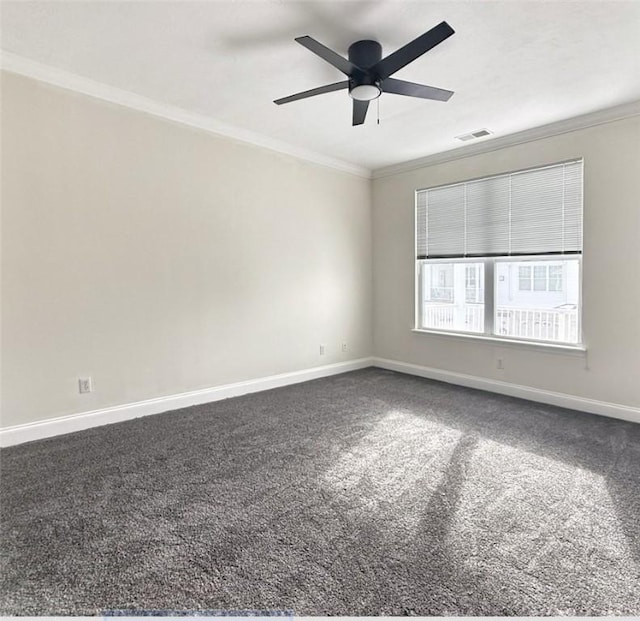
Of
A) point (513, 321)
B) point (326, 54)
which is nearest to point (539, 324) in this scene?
point (513, 321)

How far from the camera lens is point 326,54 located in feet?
7.20

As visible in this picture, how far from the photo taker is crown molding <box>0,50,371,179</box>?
9.09 feet

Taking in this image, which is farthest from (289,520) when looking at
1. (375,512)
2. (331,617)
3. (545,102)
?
(545,102)

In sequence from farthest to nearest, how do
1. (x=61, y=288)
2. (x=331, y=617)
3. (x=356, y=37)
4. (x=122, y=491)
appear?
(x=61, y=288), (x=356, y=37), (x=122, y=491), (x=331, y=617)

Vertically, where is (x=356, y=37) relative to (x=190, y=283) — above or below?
above

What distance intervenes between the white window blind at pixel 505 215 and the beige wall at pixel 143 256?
1306mm

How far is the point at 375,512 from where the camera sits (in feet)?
6.64

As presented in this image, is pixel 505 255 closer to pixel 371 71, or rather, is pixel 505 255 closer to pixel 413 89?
pixel 413 89

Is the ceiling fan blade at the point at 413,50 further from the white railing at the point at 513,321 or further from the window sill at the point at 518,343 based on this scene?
the window sill at the point at 518,343

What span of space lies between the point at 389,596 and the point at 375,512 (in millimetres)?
556

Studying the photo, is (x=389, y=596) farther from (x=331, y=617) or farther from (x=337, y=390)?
(x=337, y=390)

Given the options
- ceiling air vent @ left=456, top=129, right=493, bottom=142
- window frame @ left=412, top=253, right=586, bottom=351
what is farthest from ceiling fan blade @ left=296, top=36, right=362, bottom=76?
window frame @ left=412, top=253, right=586, bottom=351

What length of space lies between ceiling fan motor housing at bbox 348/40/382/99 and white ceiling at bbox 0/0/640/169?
0.16ft

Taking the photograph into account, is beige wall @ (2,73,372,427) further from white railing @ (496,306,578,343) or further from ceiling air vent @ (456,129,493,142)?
white railing @ (496,306,578,343)
